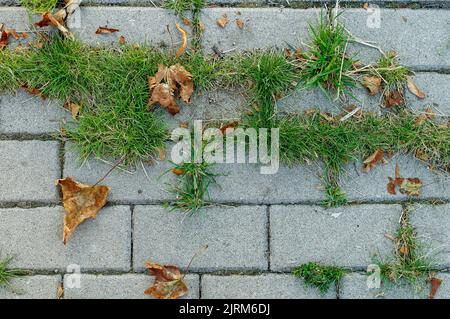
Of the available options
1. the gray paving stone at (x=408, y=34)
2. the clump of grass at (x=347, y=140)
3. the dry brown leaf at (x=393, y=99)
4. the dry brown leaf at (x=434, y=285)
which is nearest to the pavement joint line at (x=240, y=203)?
the clump of grass at (x=347, y=140)

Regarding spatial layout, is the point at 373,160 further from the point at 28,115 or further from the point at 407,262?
the point at 28,115

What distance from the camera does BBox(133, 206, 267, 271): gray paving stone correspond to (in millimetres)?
2982

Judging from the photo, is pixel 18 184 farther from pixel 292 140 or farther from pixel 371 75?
pixel 371 75

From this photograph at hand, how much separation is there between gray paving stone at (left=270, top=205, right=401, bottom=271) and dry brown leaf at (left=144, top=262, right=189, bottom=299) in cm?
47

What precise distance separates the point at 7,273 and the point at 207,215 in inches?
40.3

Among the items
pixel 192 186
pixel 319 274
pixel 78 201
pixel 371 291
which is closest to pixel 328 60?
pixel 192 186

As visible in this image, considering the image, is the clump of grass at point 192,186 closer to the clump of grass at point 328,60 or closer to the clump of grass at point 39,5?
the clump of grass at point 328,60

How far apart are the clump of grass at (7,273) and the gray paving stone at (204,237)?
573 mm

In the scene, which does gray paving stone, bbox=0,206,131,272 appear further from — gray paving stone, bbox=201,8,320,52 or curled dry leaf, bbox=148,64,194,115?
gray paving stone, bbox=201,8,320,52

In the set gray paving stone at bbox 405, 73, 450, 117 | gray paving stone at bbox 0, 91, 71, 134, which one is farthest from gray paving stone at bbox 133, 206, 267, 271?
gray paving stone at bbox 405, 73, 450, 117

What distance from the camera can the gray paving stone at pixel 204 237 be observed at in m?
2.98
